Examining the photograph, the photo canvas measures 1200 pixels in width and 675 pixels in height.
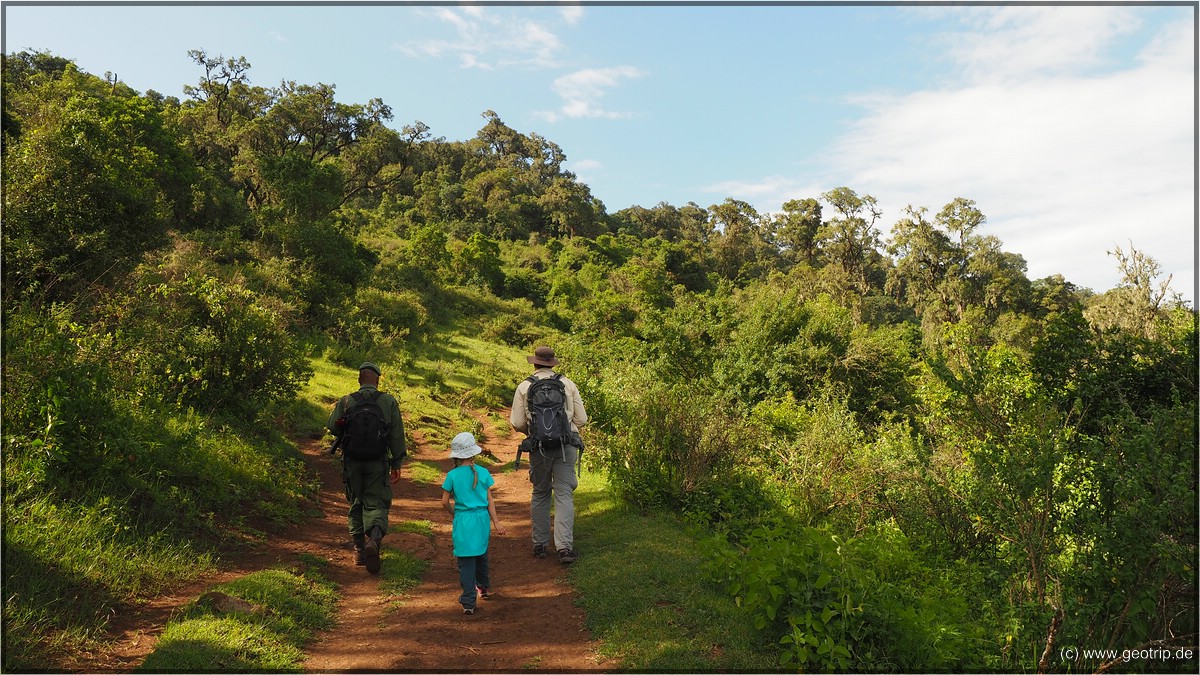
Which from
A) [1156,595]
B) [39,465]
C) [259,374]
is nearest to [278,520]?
[39,465]

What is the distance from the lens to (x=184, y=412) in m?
9.21

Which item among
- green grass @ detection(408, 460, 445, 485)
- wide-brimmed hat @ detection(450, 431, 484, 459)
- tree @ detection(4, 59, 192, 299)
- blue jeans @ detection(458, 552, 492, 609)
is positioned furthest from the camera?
green grass @ detection(408, 460, 445, 485)

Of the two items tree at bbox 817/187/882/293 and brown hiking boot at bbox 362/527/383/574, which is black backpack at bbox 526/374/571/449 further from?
tree at bbox 817/187/882/293

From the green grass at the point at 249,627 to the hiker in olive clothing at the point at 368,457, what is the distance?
0.70 metres

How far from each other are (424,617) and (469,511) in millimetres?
909

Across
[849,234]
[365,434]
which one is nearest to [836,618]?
[365,434]

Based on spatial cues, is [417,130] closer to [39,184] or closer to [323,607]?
[39,184]

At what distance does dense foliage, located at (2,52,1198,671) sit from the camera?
15.7 feet

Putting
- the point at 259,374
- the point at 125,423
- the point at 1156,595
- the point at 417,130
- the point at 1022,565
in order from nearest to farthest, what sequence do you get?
the point at 1156,595
the point at 1022,565
the point at 125,423
the point at 259,374
the point at 417,130

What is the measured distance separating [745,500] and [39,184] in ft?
33.7

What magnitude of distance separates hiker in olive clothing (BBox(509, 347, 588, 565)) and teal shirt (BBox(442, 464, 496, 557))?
3.19 ft

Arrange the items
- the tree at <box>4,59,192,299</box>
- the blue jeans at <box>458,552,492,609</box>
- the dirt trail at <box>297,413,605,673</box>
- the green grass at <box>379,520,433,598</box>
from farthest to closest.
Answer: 1. the tree at <box>4,59,192,299</box>
2. the green grass at <box>379,520,433,598</box>
3. the blue jeans at <box>458,552,492,609</box>
4. the dirt trail at <box>297,413,605,673</box>

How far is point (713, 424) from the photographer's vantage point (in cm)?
893

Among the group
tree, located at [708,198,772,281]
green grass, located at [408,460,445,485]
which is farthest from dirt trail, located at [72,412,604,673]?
tree, located at [708,198,772,281]
